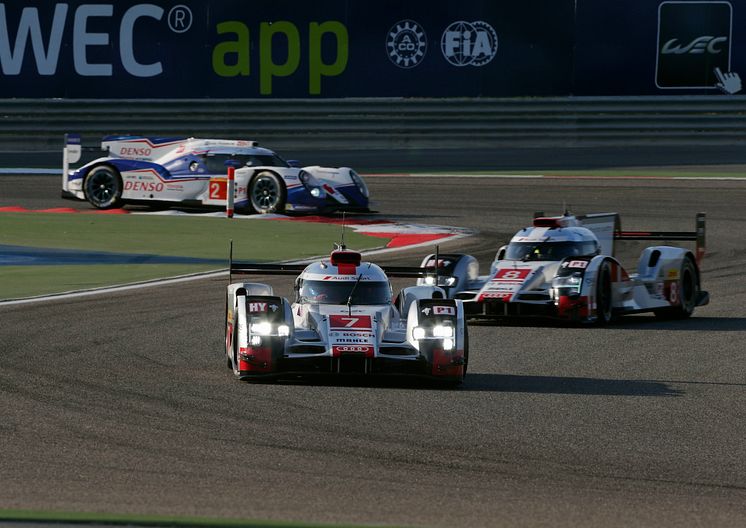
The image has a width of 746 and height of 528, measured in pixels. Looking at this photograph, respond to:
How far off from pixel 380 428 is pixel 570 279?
6641 millimetres

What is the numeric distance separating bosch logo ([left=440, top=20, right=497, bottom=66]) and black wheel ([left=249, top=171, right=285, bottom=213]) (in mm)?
10001

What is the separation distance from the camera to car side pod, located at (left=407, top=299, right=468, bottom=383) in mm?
12141

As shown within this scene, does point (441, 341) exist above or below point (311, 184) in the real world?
below

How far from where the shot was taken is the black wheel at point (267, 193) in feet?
92.3

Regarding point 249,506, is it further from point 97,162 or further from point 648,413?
point 97,162

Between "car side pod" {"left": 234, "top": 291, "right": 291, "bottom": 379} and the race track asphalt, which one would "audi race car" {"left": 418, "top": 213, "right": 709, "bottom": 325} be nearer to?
the race track asphalt

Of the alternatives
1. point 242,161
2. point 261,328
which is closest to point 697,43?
point 242,161

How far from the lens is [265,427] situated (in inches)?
397

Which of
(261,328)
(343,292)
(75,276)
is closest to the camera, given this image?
(261,328)

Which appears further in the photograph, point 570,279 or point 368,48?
point 368,48

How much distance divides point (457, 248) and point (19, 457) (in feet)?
50.6

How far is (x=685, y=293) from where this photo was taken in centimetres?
1805

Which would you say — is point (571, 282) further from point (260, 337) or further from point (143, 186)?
point (143, 186)

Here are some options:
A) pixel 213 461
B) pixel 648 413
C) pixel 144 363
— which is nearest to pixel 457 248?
pixel 144 363
